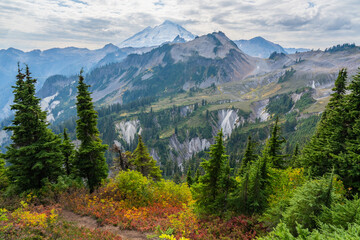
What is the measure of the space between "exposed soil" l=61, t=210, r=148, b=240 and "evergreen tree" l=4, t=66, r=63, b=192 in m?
6.33

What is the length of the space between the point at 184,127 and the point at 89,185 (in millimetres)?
168800

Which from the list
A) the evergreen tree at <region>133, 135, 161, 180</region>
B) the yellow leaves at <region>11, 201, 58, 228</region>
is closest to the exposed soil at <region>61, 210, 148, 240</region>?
the yellow leaves at <region>11, 201, 58, 228</region>

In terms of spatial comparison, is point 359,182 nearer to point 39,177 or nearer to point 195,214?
point 195,214

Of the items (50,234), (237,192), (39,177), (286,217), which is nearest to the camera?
(286,217)

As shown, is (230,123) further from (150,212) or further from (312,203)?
(312,203)

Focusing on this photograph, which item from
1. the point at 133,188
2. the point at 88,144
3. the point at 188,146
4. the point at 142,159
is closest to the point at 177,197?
the point at 133,188

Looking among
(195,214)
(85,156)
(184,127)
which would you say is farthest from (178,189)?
(184,127)

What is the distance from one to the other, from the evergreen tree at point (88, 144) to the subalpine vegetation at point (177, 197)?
0.42 feet

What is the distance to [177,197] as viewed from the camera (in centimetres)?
2697

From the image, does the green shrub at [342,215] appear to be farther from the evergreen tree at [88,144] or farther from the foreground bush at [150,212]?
the evergreen tree at [88,144]

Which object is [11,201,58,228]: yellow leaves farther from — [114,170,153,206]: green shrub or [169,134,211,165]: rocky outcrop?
[169,134,211,165]: rocky outcrop

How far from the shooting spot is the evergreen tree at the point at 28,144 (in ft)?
66.5

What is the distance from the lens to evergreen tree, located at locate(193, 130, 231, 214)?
16600 millimetres

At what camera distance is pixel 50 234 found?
42.1 feet
